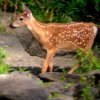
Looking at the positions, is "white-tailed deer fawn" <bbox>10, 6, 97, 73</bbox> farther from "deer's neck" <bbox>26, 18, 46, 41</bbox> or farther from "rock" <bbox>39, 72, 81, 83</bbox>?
"rock" <bbox>39, 72, 81, 83</bbox>

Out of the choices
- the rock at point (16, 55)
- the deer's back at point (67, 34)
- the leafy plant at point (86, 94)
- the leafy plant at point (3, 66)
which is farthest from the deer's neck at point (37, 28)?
the leafy plant at point (86, 94)

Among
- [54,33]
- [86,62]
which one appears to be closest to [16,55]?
[54,33]

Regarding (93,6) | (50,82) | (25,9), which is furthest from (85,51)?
(93,6)

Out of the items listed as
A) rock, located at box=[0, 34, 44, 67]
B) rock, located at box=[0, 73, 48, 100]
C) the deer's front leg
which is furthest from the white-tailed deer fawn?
rock, located at box=[0, 73, 48, 100]

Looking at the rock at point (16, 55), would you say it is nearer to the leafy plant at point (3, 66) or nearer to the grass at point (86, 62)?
the leafy plant at point (3, 66)

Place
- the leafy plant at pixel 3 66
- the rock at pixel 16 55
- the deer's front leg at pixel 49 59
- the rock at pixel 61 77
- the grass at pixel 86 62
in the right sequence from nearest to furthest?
1. the rock at pixel 61 77
2. the leafy plant at pixel 3 66
3. the grass at pixel 86 62
4. the deer's front leg at pixel 49 59
5. the rock at pixel 16 55

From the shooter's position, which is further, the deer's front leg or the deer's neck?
the deer's neck

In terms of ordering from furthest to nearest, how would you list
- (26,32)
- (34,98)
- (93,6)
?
(93,6), (26,32), (34,98)

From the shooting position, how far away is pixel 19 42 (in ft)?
41.5

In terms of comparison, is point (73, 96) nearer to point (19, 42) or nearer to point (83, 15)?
point (19, 42)

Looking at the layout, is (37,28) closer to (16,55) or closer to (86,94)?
(16,55)

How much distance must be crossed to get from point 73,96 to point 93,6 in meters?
6.54

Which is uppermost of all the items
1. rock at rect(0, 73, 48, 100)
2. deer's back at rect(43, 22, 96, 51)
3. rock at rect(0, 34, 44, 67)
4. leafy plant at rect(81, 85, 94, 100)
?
rock at rect(0, 73, 48, 100)

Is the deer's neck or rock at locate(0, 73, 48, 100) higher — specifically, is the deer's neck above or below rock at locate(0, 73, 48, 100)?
below
